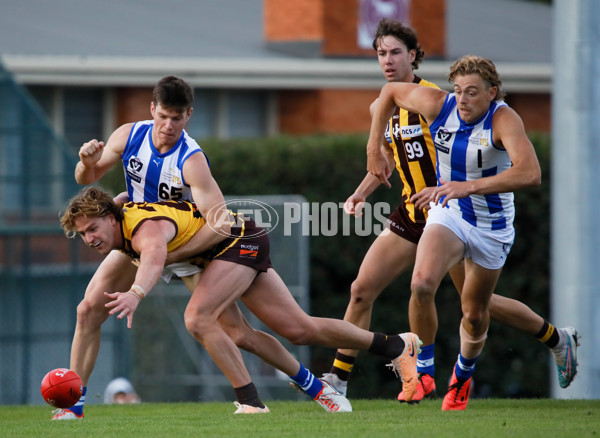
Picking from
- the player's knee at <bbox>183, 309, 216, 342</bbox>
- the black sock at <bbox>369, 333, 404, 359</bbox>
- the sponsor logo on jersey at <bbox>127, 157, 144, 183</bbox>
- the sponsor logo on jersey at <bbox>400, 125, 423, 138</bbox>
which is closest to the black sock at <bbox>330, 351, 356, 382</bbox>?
the black sock at <bbox>369, 333, 404, 359</bbox>

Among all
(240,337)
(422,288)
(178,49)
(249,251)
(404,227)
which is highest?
(178,49)

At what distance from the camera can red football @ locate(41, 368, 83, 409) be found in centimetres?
645

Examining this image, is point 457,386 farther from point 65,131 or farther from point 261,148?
point 65,131

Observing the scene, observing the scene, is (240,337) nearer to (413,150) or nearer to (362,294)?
(362,294)

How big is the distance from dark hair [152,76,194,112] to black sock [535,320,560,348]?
321 cm

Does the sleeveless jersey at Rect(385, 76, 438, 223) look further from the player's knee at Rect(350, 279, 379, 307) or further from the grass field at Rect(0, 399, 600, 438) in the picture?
the grass field at Rect(0, 399, 600, 438)

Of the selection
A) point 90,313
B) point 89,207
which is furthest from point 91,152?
point 90,313

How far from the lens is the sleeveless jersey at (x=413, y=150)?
722 cm

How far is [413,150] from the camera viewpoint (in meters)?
7.27

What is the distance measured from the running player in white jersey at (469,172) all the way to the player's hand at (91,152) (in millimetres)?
1841

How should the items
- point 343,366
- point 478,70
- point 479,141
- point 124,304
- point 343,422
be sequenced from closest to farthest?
1. point 124,304
2. point 343,422
3. point 478,70
4. point 479,141
5. point 343,366

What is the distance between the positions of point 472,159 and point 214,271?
1.84 m

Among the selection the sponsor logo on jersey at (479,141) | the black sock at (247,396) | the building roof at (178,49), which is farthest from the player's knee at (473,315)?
the building roof at (178,49)

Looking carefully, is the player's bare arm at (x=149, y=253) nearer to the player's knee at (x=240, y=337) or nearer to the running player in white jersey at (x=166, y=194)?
the running player in white jersey at (x=166, y=194)
